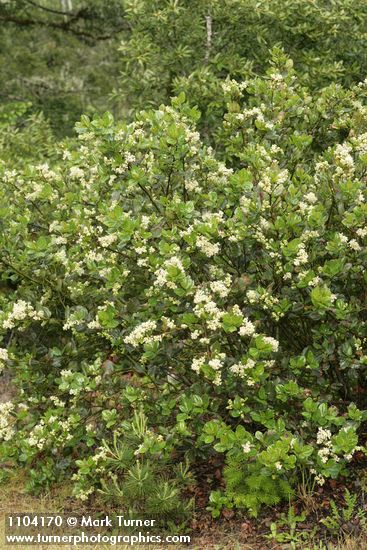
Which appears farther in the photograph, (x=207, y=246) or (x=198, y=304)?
(x=207, y=246)

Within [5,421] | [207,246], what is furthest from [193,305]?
[5,421]

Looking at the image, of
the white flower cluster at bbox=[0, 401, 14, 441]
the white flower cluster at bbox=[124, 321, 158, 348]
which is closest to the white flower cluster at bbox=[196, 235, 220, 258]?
the white flower cluster at bbox=[124, 321, 158, 348]

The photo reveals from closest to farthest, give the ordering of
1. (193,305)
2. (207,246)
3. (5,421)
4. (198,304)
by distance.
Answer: (198,304) < (207,246) < (193,305) < (5,421)

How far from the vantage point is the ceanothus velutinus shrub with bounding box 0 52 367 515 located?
12.9 ft

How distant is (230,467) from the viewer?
4320mm

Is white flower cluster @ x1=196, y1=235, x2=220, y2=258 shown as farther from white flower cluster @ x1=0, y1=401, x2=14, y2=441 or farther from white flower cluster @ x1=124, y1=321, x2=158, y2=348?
white flower cluster @ x1=0, y1=401, x2=14, y2=441

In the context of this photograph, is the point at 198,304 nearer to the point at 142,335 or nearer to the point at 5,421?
the point at 142,335

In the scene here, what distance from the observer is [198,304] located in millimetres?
3869

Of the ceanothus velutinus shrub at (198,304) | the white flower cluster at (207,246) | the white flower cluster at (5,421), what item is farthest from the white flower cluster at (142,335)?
the white flower cluster at (5,421)

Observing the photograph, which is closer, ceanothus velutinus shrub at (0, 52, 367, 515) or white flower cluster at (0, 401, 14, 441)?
ceanothus velutinus shrub at (0, 52, 367, 515)

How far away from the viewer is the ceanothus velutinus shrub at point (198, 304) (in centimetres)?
395

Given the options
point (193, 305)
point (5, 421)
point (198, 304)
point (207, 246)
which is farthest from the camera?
point (5, 421)

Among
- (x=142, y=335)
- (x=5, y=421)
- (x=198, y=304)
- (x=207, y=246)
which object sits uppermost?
(x=207, y=246)

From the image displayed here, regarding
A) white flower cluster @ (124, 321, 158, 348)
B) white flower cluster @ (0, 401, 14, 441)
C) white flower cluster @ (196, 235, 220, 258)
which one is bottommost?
white flower cluster @ (0, 401, 14, 441)
